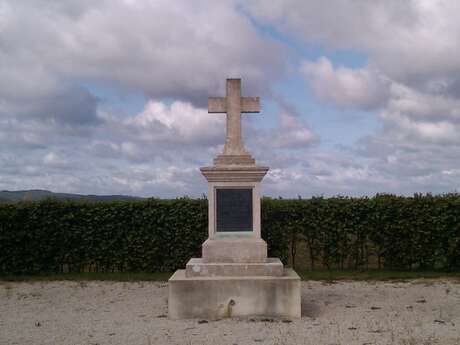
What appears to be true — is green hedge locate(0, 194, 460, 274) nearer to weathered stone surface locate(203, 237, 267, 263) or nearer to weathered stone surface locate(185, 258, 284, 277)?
weathered stone surface locate(203, 237, 267, 263)

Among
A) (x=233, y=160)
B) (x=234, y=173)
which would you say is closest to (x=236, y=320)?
(x=234, y=173)

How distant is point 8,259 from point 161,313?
6.84m

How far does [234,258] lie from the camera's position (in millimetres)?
8109

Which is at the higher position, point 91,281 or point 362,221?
point 362,221

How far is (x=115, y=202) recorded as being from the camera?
13711mm

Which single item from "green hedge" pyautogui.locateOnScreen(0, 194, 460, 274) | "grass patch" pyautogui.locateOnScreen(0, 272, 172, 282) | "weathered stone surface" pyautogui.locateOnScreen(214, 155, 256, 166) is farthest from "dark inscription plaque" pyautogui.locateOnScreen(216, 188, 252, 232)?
"green hedge" pyautogui.locateOnScreen(0, 194, 460, 274)

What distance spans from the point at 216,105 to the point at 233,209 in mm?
1836

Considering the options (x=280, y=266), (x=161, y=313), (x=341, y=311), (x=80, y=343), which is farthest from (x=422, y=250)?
(x=80, y=343)

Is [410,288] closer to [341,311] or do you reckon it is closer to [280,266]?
[341,311]

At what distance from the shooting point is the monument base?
7.77m

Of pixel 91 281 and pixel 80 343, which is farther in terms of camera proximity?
pixel 91 281

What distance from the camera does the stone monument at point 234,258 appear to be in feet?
25.5

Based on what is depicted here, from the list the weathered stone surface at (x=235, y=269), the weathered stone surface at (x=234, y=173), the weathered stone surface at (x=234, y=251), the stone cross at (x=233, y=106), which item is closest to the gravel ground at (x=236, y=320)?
the weathered stone surface at (x=235, y=269)

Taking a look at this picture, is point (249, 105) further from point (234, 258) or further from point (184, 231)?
point (184, 231)
